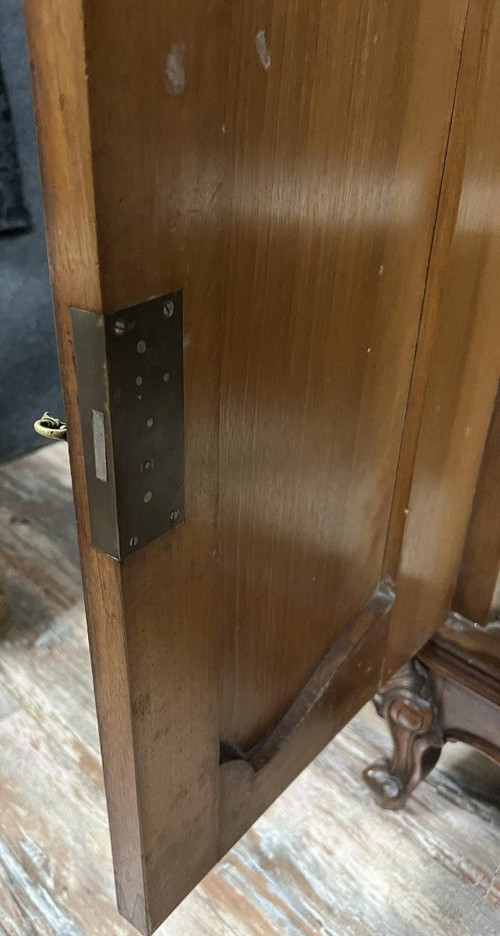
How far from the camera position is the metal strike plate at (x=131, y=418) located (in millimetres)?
365

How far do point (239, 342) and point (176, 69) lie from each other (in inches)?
5.9

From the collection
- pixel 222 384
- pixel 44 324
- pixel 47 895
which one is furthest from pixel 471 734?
pixel 44 324

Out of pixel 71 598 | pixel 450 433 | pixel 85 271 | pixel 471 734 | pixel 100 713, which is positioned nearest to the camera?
pixel 85 271

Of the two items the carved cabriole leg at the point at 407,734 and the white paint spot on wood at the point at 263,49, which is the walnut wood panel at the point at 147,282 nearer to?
the white paint spot on wood at the point at 263,49

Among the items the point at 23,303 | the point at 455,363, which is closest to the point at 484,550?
the point at 455,363

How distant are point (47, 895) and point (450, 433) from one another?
0.82 metres

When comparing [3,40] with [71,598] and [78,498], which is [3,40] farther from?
[78,498]

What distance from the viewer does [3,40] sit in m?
1.67

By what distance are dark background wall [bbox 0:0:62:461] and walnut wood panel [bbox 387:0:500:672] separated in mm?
1435

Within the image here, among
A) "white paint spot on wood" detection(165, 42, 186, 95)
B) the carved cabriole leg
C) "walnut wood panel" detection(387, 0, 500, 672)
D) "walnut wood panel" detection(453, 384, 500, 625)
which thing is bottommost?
the carved cabriole leg

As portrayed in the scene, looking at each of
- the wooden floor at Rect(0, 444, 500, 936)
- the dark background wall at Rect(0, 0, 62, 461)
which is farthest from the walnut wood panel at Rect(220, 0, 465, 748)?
Result: the dark background wall at Rect(0, 0, 62, 461)

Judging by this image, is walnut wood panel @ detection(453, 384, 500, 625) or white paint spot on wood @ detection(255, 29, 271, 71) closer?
white paint spot on wood @ detection(255, 29, 271, 71)

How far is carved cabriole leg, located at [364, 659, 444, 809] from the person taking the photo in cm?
100

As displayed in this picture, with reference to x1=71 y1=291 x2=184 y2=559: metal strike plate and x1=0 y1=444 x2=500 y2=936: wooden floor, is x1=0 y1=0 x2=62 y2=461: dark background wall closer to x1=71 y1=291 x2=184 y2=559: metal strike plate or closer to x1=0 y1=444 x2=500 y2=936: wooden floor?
x1=0 y1=444 x2=500 y2=936: wooden floor
